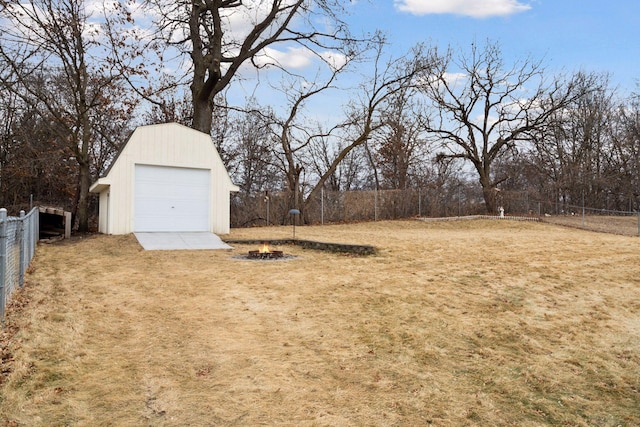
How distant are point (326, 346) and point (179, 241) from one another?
30.2ft

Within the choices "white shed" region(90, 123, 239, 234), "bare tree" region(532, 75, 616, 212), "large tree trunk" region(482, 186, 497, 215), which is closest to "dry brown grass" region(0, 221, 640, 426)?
"white shed" region(90, 123, 239, 234)

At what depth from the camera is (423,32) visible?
993 inches

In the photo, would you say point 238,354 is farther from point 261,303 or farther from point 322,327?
point 261,303

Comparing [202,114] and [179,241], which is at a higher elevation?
[202,114]

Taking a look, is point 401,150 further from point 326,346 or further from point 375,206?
point 326,346

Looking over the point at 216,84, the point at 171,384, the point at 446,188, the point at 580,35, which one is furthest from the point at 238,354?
the point at 446,188

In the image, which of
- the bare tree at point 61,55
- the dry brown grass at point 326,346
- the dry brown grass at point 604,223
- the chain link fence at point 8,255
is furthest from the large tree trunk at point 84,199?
the dry brown grass at point 604,223

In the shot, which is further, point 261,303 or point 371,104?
point 371,104

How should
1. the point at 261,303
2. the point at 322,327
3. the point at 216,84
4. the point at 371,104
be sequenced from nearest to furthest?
the point at 322,327
the point at 261,303
the point at 216,84
the point at 371,104

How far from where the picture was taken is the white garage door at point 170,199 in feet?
47.2

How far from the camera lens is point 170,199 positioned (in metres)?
14.7

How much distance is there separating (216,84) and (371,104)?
29.6ft

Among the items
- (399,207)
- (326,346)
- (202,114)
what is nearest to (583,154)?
(399,207)

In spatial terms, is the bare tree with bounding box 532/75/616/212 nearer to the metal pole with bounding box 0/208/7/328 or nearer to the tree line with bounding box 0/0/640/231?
the tree line with bounding box 0/0/640/231
